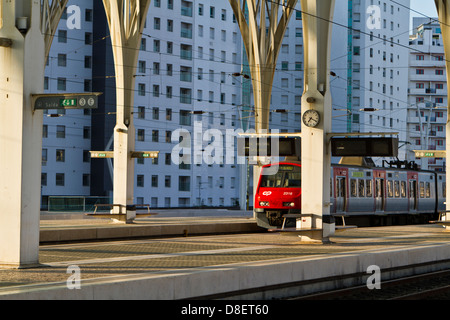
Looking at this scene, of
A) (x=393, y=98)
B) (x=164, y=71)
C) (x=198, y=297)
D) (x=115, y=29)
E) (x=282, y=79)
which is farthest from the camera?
(x=393, y=98)

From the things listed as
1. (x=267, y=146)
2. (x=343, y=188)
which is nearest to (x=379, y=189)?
(x=343, y=188)

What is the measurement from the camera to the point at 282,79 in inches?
4053

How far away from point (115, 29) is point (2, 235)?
1779 centimetres

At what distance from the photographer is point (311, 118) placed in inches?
Answer: 806

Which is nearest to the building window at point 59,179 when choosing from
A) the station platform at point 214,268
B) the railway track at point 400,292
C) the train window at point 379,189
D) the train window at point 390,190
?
the train window at point 390,190

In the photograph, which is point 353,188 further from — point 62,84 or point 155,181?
point 155,181

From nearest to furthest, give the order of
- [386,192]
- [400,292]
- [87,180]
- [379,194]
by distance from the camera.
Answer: [400,292] → [379,194] → [386,192] → [87,180]

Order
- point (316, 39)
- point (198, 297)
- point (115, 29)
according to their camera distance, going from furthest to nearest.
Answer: point (115, 29), point (316, 39), point (198, 297)

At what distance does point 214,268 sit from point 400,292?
4242 mm

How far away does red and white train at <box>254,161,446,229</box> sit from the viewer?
1244 inches

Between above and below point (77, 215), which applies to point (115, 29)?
above

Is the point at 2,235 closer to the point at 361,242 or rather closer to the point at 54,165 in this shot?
the point at 361,242

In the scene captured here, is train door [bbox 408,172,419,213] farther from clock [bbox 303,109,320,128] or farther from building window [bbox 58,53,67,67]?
building window [bbox 58,53,67,67]
